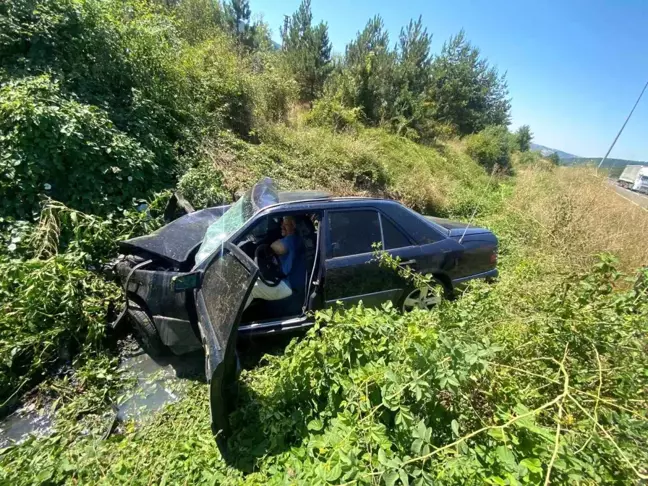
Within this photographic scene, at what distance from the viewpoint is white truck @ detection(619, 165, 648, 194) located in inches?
1155

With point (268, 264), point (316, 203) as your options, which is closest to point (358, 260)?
point (316, 203)

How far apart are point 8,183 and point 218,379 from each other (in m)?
4.20

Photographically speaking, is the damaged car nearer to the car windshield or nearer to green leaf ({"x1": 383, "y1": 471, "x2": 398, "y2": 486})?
the car windshield

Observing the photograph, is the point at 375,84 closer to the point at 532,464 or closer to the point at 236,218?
the point at 236,218

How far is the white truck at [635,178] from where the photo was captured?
1155 inches

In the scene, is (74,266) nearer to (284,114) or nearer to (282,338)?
(282,338)

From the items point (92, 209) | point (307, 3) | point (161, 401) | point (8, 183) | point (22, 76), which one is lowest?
point (161, 401)

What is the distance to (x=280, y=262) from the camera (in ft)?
10.8

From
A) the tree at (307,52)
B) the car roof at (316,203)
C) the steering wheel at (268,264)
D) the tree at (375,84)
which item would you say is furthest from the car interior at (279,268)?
the tree at (307,52)

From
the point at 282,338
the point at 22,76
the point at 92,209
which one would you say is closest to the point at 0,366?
the point at 92,209

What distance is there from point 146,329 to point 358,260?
2271mm

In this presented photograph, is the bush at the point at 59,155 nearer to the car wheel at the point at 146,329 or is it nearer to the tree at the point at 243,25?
the car wheel at the point at 146,329

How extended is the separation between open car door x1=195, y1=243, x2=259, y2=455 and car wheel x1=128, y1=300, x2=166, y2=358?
812 millimetres

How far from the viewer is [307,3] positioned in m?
18.0
